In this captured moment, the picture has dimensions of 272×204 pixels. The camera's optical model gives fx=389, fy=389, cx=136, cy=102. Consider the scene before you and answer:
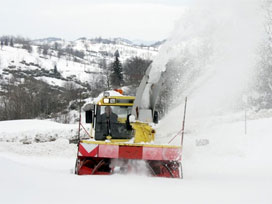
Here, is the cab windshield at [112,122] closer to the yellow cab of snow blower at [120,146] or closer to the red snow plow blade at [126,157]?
the yellow cab of snow blower at [120,146]

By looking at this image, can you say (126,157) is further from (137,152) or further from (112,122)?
(112,122)

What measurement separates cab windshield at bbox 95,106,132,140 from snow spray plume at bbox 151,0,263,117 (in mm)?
1331

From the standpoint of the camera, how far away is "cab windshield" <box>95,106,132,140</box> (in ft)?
29.4

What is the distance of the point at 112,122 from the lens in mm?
9047

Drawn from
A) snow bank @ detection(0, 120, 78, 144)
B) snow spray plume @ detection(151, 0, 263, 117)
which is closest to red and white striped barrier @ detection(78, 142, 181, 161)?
snow spray plume @ detection(151, 0, 263, 117)

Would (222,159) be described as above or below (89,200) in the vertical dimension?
below

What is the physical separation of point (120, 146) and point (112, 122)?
1.68 metres

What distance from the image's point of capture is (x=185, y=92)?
980 cm

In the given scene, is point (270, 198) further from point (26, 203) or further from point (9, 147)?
point (9, 147)

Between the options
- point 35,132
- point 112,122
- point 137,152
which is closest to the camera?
point 137,152

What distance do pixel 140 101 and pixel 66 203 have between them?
3.39 meters

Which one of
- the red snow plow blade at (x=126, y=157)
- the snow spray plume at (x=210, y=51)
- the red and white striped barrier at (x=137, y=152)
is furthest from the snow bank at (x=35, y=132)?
the red and white striped barrier at (x=137, y=152)

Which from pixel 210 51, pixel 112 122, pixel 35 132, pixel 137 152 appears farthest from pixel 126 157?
pixel 35 132

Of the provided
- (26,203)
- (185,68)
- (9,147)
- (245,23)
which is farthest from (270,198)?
(9,147)
